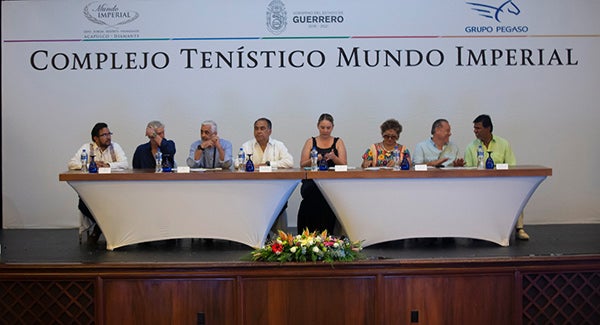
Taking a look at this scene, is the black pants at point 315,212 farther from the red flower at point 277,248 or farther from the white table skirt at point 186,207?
the red flower at point 277,248

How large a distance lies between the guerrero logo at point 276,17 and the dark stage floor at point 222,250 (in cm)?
254

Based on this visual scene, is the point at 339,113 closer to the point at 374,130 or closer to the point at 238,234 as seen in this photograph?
the point at 374,130

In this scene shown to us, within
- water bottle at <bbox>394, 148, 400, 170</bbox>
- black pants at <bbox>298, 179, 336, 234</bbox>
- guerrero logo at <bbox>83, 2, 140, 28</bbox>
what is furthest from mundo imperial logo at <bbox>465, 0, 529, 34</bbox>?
guerrero logo at <bbox>83, 2, 140, 28</bbox>

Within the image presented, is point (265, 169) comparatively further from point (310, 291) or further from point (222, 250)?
point (310, 291)

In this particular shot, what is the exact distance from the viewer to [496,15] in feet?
23.0

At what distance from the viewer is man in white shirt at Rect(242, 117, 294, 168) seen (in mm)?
5562

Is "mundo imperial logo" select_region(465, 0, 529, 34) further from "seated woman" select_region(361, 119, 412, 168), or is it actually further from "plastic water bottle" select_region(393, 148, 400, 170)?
"plastic water bottle" select_region(393, 148, 400, 170)

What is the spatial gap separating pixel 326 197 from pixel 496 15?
3258 millimetres

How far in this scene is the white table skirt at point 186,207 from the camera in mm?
4895

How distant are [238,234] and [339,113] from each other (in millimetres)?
2457

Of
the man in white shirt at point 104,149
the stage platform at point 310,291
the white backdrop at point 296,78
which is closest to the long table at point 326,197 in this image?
the stage platform at point 310,291

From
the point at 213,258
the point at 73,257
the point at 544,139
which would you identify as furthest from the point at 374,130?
the point at 73,257

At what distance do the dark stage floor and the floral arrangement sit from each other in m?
0.21

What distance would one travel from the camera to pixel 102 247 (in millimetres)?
5219
